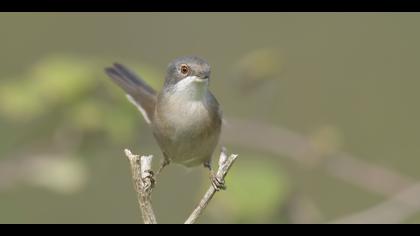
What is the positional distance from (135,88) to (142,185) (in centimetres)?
203

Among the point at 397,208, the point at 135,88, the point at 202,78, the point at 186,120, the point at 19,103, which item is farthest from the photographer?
the point at 135,88

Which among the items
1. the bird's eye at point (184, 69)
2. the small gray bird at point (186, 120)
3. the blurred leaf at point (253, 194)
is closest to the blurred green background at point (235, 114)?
the blurred leaf at point (253, 194)

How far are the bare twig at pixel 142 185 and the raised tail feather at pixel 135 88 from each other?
4.88 feet

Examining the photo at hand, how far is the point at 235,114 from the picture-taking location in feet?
24.8

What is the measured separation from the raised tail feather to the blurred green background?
0.20 ft

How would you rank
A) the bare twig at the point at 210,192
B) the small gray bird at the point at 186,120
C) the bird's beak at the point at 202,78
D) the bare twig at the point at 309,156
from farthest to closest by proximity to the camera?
1. the bare twig at the point at 309,156
2. the small gray bird at the point at 186,120
3. the bird's beak at the point at 202,78
4. the bare twig at the point at 210,192

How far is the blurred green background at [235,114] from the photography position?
17.4 feet

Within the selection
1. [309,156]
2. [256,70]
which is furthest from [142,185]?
[309,156]

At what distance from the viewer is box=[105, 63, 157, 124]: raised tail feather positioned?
5.37m

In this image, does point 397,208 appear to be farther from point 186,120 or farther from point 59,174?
point 59,174

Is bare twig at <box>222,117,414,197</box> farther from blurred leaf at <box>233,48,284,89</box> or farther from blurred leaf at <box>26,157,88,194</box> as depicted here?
blurred leaf at <box>26,157,88,194</box>

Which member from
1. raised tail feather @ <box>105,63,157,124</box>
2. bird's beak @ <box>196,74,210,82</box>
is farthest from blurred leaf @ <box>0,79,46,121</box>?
bird's beak @ <box>196,74,210,82</box>

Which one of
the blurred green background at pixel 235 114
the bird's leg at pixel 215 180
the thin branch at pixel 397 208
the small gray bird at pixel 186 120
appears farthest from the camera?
the blurred green background at pixel 235 114

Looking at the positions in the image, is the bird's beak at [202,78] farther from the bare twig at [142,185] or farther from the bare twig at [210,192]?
the bare twig at [142,185]
